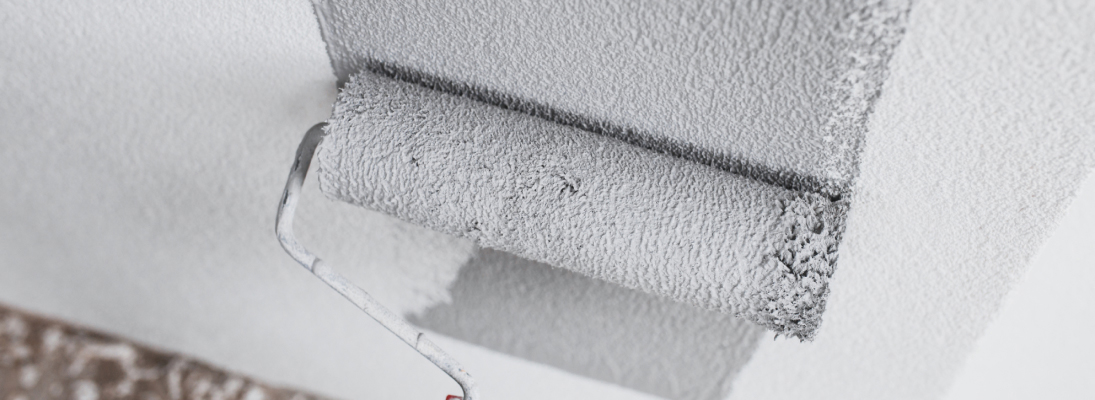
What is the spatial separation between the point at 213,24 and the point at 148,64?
0.35ft

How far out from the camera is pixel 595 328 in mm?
694

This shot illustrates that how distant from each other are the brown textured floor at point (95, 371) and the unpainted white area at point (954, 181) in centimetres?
79

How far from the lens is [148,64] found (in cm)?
60

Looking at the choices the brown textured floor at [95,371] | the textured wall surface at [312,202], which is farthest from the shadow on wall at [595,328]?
the brown textured floor at [95,371]

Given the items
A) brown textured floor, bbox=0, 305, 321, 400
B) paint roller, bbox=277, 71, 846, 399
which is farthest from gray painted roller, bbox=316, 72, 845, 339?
brown textured floor, bbox=0, 305, 321, 400

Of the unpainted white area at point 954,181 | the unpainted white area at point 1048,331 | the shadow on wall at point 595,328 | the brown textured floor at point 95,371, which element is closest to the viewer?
the unpainted white area at point 954,181

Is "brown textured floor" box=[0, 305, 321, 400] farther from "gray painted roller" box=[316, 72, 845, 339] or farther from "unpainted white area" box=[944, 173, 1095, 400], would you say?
"unpainted white area" box=[944, 173, 1095, 400]

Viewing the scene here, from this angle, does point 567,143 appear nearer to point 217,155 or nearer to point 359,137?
point 359,137

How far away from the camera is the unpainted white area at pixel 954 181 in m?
0.38

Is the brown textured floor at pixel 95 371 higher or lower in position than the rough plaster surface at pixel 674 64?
lower

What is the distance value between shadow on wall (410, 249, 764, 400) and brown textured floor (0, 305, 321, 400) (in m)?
0.45

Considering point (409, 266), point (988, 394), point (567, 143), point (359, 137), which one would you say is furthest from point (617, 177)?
point (988, 394)

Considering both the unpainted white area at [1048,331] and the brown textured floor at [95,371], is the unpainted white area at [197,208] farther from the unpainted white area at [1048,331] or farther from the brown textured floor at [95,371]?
the unpainted white area at [1048,331]

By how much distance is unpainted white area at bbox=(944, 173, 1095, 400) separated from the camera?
1.60 ft
